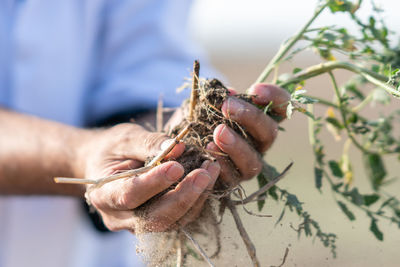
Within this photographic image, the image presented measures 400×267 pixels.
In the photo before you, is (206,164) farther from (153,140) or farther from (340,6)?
(340,6)

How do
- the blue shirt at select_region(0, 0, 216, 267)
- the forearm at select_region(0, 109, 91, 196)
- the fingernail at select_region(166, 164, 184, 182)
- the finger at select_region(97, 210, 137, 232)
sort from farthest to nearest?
the blue shirt at select_region(0, 0, 216, 267) → the forearm at select_region(0, 109, 91, 196) → the finger at select_region(97, 210, 137, 232) → the fingernail at select_region(166, 164, 184, 182)

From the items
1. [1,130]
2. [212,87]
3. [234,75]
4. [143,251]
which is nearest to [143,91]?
[1,130]

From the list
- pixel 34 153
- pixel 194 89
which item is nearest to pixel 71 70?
pixel 34 153

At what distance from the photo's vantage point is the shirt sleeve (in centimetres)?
175

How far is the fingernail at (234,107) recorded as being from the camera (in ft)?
2.74

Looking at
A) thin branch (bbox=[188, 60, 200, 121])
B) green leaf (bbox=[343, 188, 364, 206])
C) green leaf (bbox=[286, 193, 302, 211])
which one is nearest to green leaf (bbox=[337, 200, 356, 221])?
green leaf (bbox=[343, 188, 364, 206])

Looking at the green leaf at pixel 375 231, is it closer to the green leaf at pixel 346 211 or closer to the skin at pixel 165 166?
the green leaf at pixel 346 211

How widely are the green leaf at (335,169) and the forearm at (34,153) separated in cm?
65

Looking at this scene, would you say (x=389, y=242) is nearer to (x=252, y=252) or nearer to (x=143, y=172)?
(x=252, y=252)

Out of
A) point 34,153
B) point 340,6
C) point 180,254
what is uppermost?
point 340,6

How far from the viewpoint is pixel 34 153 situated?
1402mm

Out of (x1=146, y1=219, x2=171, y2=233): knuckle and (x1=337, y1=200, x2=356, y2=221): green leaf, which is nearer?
(x1=146, y1=219, x2=171, y2=233): knuckle

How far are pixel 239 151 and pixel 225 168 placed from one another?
46 millimetres

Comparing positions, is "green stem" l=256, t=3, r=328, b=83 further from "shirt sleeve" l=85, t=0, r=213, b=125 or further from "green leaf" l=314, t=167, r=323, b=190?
"shirt sleeve" l=85, t=0, r=213, b=125
